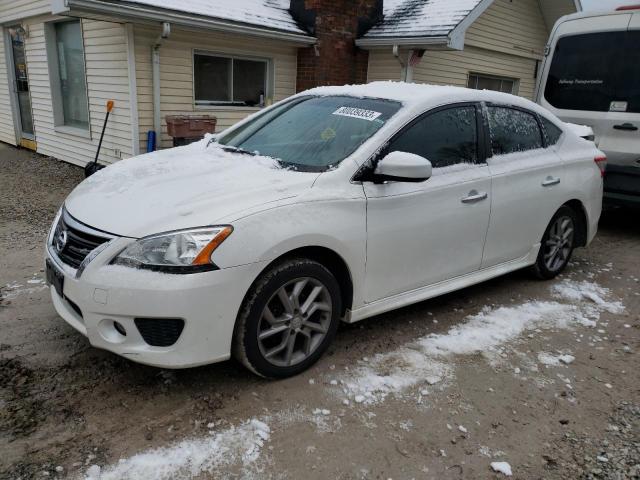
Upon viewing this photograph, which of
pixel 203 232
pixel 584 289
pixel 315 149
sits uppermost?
pixel 315 149

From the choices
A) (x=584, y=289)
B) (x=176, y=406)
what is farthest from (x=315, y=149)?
(x=584, y=289)

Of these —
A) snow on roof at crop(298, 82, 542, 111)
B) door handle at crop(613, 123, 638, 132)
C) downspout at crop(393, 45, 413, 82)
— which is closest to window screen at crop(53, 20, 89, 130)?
downspout at crop(393, 45, 413, 82)

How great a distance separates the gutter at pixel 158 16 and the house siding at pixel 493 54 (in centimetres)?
225

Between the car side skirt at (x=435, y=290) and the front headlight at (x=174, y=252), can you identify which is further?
the car side skirt at (x=435, y=290)

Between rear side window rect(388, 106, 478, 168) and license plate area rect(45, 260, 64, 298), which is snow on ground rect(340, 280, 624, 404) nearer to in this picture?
rear side window rect(388, 106, 478, 168)

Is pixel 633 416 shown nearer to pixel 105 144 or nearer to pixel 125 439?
pixel 125 439

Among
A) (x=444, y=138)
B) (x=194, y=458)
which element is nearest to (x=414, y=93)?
(x=444, y=138)

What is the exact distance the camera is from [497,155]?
4160 millimetres

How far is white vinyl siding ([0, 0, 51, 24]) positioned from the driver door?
8737 millimetres

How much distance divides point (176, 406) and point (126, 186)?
1.29 m

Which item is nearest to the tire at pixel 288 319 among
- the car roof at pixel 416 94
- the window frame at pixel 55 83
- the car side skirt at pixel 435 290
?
the car side skirt at pixel 435 290

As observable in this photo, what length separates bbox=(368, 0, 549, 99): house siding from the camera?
11273 mm

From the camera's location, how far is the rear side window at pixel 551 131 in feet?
15.5

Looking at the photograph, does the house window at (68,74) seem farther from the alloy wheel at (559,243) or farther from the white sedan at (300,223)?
the alloy wheel at (559,243)
